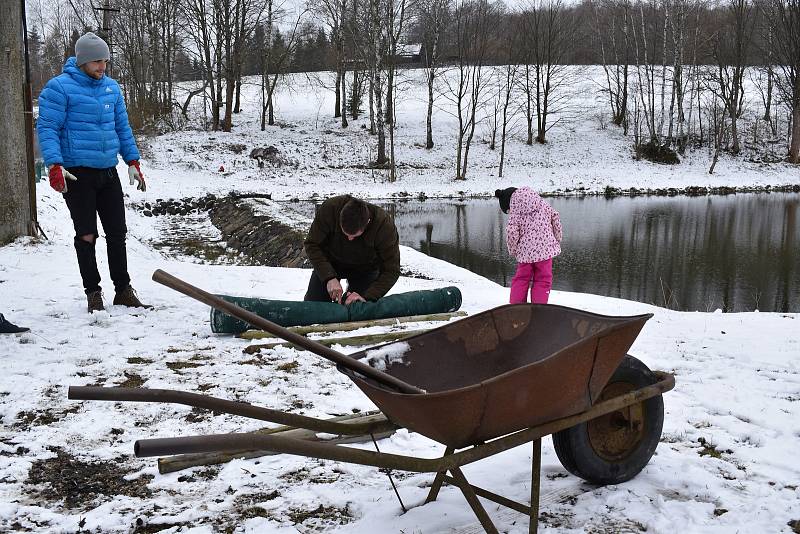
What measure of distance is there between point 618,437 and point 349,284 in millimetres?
3146

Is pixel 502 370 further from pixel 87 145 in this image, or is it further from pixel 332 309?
pixel 87 145

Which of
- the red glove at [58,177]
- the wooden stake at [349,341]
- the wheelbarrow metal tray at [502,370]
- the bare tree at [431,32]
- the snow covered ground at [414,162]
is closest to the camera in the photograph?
the wheelbarrow metal tray at [502,370]

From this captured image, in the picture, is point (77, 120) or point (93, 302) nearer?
point (77, 120)

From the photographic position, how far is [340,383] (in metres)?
4.17

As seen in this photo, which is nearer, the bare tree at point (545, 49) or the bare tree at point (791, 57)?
the bare tree at point (791, 57)

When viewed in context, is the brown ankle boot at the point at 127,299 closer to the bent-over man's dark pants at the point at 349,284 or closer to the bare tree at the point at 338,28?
the bent-over man's dark pants at the point at 349,284

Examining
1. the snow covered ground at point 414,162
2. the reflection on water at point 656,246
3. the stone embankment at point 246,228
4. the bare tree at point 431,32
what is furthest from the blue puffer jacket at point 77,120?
the bare tree at point 431,32

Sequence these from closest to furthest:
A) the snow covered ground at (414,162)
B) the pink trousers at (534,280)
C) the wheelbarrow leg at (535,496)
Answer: the wheelbarrow leg at (535,496)
the pink trousers at (534,280)
the snow covered ground at (414,162)

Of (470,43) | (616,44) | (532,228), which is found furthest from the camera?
(616,44)

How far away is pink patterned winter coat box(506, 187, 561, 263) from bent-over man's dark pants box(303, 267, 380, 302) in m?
1.39

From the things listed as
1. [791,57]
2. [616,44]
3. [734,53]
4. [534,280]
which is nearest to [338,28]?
[616,44]

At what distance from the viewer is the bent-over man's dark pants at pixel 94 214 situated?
16.4 ft

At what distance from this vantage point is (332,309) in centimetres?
550

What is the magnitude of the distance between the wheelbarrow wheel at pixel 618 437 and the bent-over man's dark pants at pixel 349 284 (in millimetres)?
2945
